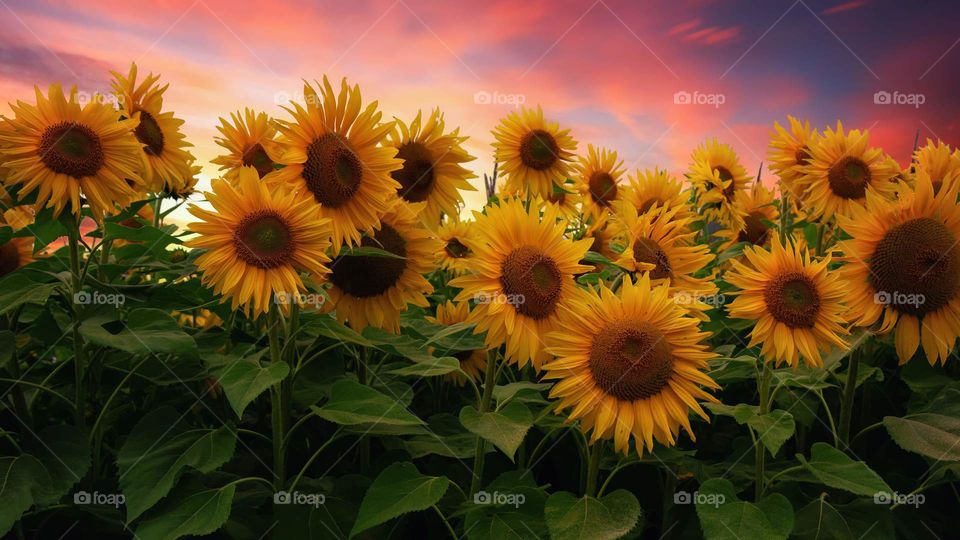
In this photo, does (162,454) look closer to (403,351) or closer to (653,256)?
(403,351)

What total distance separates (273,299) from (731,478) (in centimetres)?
181

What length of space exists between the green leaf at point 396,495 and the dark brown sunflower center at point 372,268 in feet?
2.14

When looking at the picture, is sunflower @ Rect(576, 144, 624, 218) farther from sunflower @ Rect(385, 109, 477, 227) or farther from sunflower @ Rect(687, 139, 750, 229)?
sunflower @ Rect(385, 109, 477, 227)

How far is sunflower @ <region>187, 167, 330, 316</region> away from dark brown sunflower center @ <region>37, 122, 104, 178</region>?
0.65 meters

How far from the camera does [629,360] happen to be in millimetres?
2266

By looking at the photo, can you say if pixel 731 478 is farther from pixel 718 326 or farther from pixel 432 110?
pixel 432 110

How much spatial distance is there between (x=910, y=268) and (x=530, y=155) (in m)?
2.27

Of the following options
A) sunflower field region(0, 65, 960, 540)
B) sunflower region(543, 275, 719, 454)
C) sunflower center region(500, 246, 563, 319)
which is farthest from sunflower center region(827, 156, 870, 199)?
sunflower center region(500, 246, 563, 319)

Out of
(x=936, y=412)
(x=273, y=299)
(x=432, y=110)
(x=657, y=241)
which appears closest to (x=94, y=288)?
(x=273, y=299)

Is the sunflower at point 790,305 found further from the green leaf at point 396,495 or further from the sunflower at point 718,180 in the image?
the sunflower at point 718,180

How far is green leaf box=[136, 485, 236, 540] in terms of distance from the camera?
2203mm

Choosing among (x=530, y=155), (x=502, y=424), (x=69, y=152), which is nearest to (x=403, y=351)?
(x=502, y=424)

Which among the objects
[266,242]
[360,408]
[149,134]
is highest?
[149,134]

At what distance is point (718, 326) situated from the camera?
3303 mm
